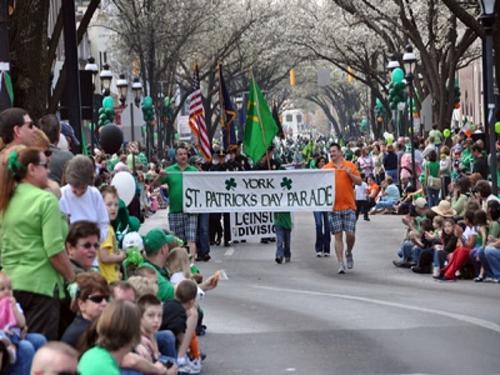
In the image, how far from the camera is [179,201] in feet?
73.8

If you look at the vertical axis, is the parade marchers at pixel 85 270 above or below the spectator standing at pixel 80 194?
below

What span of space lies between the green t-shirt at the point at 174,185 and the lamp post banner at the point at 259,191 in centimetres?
72

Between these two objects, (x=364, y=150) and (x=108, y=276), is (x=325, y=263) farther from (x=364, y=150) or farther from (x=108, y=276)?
(x=364, y=150)

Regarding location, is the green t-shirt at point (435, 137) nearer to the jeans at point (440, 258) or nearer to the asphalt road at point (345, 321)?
the asphalt road at point (345, 321)

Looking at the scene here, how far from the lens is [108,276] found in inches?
477

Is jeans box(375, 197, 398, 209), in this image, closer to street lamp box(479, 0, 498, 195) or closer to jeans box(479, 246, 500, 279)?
street lamp box(479, 0, 498, 195)

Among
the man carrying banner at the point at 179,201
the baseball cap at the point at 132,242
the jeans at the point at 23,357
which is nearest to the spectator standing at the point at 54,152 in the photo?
the baseball cap at the point at 132,242

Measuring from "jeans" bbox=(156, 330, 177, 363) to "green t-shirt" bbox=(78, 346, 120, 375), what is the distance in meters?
2.99

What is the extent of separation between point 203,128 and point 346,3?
1353cm

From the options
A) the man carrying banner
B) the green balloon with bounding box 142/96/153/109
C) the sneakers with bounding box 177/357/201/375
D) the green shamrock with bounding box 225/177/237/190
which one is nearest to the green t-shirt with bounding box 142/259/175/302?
the sneakers with bounding box 177/357/201/375

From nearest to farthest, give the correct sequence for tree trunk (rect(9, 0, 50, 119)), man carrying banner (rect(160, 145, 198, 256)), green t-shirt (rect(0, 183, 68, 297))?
green t-shirt (rect(0, 183, 68, 297)), tree trunk (rect(9, 0, 50, 119)), man carrying banner (rect(160, 145, 198, 256))

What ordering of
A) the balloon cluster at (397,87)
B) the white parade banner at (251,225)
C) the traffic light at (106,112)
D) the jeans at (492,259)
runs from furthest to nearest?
the traffic light at (106,112), the balloon cluster at (397,87), the white parade banner at (251,225), the jeans at (492,259)

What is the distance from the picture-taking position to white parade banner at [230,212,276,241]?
25.7 m

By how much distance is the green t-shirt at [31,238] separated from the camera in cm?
952
